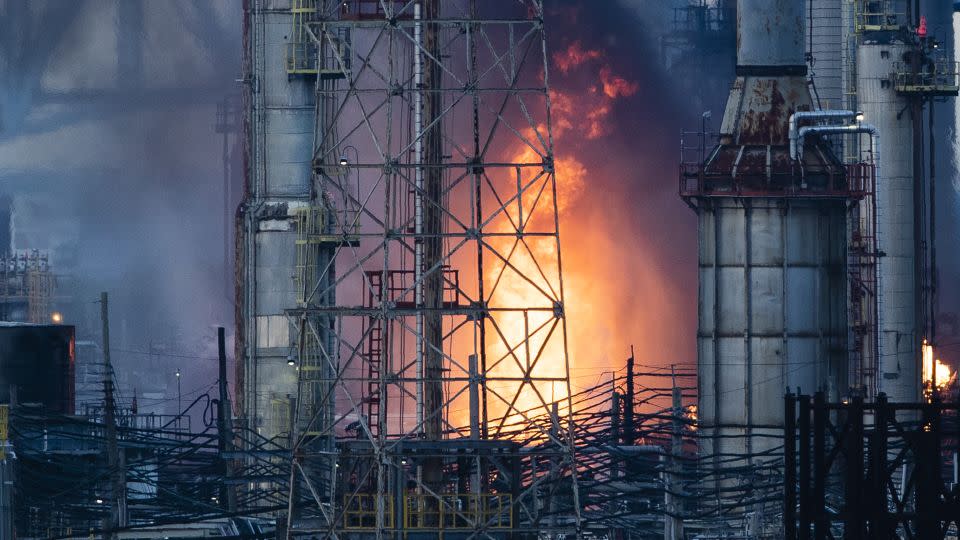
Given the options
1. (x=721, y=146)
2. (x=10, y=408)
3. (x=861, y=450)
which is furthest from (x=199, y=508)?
(x=861, y=450)

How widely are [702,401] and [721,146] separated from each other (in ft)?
25.7

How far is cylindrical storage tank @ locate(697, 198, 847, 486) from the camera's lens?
59.9 meters

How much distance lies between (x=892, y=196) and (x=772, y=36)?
14271mm

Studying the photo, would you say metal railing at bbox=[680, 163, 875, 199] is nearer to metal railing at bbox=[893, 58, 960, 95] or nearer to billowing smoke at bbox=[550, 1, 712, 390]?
metal railing at bbox=[893, 58, 960, 95]

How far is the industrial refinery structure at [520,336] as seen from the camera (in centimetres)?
4381

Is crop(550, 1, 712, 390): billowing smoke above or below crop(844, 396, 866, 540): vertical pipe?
above

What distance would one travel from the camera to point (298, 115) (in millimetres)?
62812

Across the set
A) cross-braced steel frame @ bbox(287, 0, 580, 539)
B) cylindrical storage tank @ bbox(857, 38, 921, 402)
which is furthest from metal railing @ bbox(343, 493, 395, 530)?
cylindrical storage tank @ bbox(857, 38, 921, 402)

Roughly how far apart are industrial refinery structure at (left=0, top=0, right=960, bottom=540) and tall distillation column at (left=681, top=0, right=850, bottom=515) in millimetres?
70

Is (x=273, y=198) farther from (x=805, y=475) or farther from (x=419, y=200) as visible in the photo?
(x=805, y=475)

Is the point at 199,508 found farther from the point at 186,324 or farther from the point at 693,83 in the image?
the point at 186,324

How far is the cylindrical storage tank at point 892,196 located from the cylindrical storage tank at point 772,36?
39.9ft

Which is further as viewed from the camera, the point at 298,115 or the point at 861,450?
the point at 298,115

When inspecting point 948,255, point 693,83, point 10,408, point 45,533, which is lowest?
point 45,533
